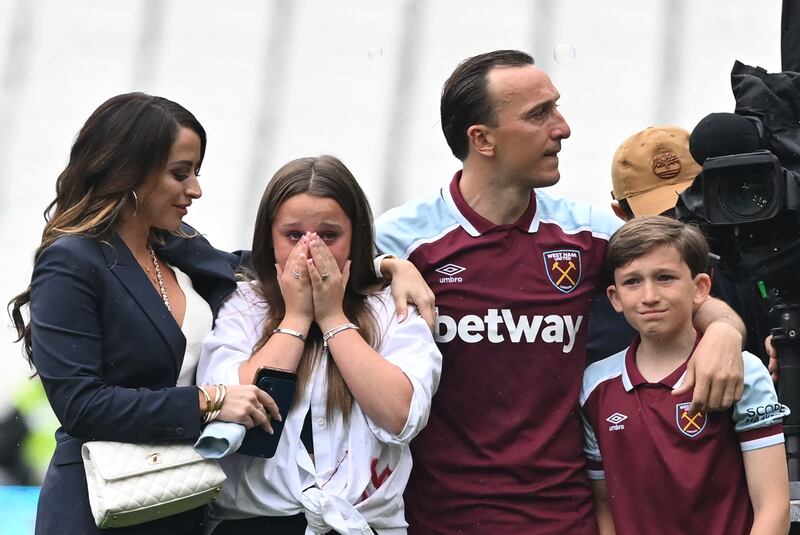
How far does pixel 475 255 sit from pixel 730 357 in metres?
0.44

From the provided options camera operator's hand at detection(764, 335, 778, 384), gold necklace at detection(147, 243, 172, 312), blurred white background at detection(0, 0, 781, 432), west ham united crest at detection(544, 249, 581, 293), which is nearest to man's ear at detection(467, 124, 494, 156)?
west ham united crest at detection(544, 249, 581, 293)

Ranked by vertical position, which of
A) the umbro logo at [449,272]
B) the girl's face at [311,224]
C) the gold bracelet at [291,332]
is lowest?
the gold bracelet at [291,332]

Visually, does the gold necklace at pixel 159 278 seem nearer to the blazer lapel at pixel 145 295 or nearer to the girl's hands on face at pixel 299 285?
the blazer lapel at pixel 145 295

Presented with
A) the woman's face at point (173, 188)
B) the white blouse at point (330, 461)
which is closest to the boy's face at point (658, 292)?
the white blouse at point (330, 461)

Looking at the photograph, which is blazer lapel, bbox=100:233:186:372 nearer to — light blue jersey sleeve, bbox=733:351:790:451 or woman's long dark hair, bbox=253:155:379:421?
woman's long dark hair, bbox=253:155:379:421

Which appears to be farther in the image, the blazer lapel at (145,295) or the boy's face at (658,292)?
the boy's face at (658,292)

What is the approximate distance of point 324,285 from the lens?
1.69 meters

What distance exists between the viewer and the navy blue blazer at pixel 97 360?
155 centimetres

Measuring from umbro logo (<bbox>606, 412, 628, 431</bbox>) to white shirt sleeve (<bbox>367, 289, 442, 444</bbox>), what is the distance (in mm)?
323

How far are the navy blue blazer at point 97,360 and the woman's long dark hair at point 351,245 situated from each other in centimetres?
17

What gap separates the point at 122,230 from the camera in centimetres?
174

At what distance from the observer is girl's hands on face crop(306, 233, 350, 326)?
5.57 ft

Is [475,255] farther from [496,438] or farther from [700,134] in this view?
[700,134]

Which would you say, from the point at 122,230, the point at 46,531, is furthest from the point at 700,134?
the point at 46,531
